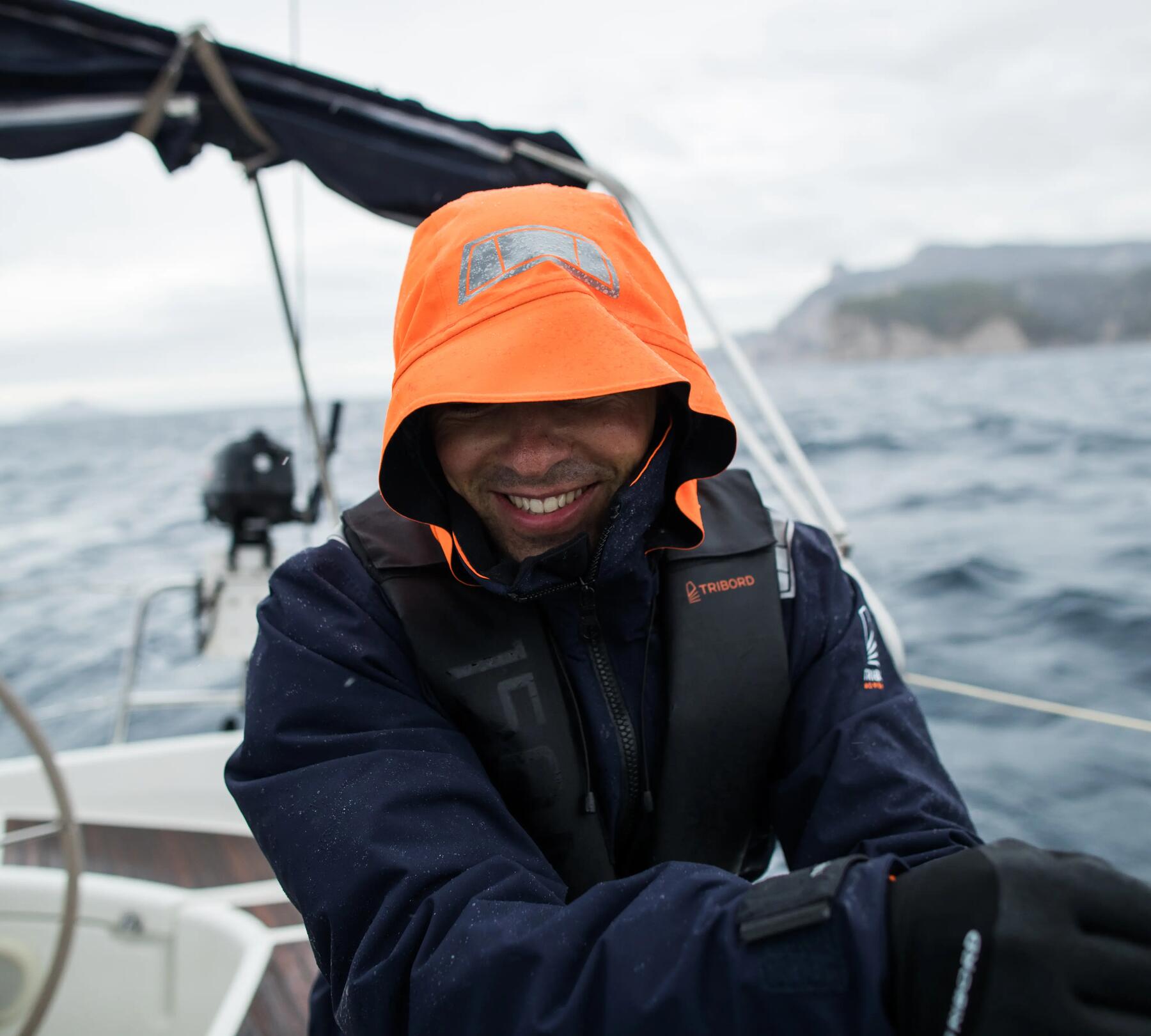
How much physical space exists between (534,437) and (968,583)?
18.7ft

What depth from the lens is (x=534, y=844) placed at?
111 cm

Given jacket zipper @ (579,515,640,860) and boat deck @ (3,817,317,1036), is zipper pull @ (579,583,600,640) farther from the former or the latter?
boat deck @ (3,817,317,1036)

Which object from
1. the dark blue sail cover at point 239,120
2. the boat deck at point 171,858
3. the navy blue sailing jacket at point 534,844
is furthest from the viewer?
the boat deck at point 171,858

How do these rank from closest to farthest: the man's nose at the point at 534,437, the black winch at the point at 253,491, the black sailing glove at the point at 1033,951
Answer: the black sailing glove at the point at 1033,951, the man's nose at the point at 534,437, the black winch at the point at 253,491

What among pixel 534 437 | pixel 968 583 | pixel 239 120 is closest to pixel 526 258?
pixel 534 437

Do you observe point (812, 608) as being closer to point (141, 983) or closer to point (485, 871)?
point (485, 871)

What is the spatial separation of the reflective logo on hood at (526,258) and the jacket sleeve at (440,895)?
1.38 feet

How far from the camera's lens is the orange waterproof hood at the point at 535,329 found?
1041mm

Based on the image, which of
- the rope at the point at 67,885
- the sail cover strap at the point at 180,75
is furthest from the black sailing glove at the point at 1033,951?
the sail cover strap at the point at 180,75

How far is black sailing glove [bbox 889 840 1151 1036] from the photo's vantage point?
2.12 ft

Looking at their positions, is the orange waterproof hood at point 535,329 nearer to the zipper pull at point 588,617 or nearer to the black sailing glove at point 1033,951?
the zipper pull at point 588,617

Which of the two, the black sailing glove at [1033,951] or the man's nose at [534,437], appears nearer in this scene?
the black sailing glove at [1033,951]

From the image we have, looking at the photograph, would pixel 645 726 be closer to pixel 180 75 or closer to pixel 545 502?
pixel 545 502

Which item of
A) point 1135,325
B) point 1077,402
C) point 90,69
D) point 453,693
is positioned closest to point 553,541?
point 453,693
